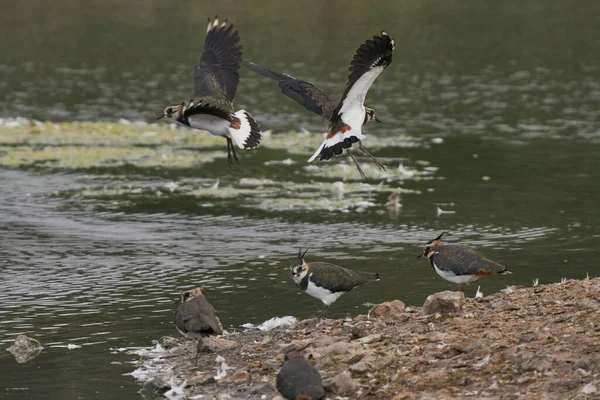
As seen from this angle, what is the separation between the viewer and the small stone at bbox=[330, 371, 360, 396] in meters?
9.17

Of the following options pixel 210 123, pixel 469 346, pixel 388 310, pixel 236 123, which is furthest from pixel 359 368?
pixel 210 123

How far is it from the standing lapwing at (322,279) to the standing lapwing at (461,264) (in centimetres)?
90

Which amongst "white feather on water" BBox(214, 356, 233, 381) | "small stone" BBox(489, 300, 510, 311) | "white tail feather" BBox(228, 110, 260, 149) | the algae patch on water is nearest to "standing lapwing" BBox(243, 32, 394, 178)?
"white tail feather" BBox(228, 110, 260, 149)

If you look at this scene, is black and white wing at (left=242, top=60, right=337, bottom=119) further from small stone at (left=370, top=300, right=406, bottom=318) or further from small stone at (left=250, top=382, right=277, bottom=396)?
small stone at (left=250, top=382, right=277, bottom=396)

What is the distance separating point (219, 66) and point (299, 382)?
21.9 ft

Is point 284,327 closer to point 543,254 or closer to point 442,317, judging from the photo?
point 442,317

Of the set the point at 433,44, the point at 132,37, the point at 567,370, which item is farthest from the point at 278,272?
the point at 132,37

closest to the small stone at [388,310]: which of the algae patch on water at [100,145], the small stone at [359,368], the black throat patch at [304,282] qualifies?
the black throat patch at [304,282]

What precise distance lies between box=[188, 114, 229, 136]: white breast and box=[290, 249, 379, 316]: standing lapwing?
2.06 m

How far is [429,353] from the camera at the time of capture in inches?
385

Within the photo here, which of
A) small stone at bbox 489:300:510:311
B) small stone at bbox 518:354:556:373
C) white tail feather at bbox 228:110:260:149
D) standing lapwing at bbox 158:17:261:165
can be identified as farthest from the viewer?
standing lapwing at bbox 158:17:261:165

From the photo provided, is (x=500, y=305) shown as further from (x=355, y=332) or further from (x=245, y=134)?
(x=245, y=134)

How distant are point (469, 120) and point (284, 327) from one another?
1553 cm

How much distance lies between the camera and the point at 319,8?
48219 mm
